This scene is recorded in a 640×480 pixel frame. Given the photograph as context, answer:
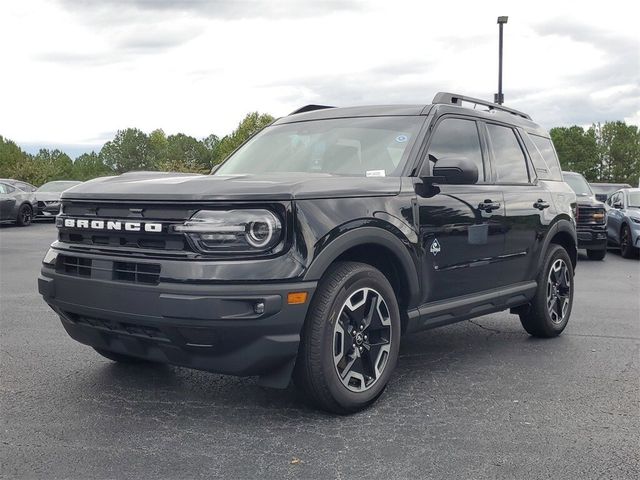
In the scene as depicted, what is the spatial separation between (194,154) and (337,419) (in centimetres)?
11551

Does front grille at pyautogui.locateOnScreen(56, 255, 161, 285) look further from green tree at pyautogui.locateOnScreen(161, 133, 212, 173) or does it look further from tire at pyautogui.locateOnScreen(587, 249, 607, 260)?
green tree at pyautogui.locateOnScreen(161, 133, 212, 173)

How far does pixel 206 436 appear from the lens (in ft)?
11.9

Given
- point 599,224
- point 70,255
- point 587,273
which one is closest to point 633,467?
point 70,255

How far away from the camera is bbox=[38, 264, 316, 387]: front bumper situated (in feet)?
11.4

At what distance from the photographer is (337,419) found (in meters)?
3.94

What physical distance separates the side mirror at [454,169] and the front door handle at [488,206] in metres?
0.59

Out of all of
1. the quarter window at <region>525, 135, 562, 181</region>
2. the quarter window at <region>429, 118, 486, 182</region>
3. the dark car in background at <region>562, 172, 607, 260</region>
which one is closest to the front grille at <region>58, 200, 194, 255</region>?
the quarter window at <region>429, 118, 486, 182</region>

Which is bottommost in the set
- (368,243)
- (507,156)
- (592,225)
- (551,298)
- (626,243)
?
(626,243)

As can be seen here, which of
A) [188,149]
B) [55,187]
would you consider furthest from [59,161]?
[55,187]

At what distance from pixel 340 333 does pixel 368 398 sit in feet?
1.49

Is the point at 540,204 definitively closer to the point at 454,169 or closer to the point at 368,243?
the point at 454,169

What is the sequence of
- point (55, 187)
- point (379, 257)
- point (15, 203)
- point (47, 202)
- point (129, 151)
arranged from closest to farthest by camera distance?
point (379, 257)
point (15, 203)
point (47, 202)
point (55, 187)
point (129, 151)

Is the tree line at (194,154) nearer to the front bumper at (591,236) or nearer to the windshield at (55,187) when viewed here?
the windshield at (55,187)

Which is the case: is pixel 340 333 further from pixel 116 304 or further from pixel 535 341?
pixel 535 341
